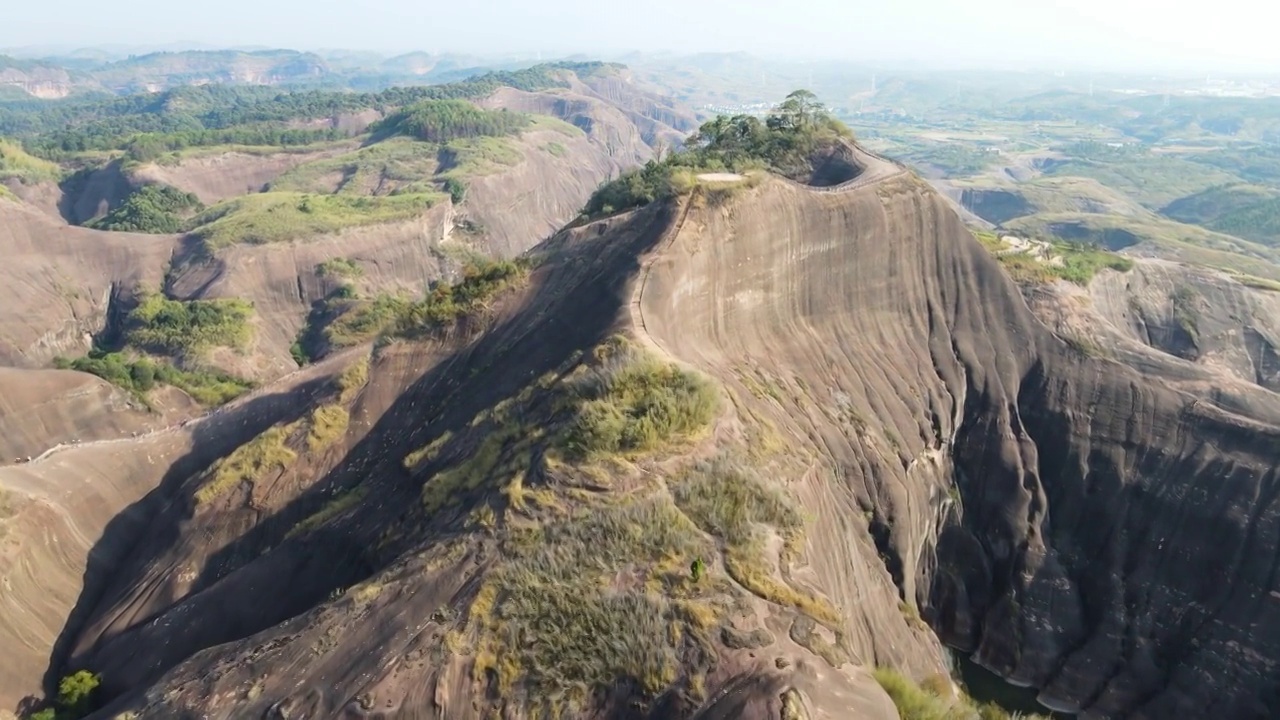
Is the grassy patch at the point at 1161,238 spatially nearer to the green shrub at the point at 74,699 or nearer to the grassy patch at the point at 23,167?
the green shrub at the point at 74,699

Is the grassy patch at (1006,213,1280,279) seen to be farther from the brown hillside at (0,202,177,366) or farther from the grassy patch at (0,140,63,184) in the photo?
the grassy patch at (0,140,63,184)

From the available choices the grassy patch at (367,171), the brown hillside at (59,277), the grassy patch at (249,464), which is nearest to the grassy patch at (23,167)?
the grassy patch at (367,171)

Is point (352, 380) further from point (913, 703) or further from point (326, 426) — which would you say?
point (913, 703)

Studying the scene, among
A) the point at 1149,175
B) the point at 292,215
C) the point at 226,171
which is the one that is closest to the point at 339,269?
the point at 292,215

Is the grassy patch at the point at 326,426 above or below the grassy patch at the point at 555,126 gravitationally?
below

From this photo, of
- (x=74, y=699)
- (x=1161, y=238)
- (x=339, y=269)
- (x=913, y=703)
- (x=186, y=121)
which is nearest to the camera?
(x=913, y=703)
